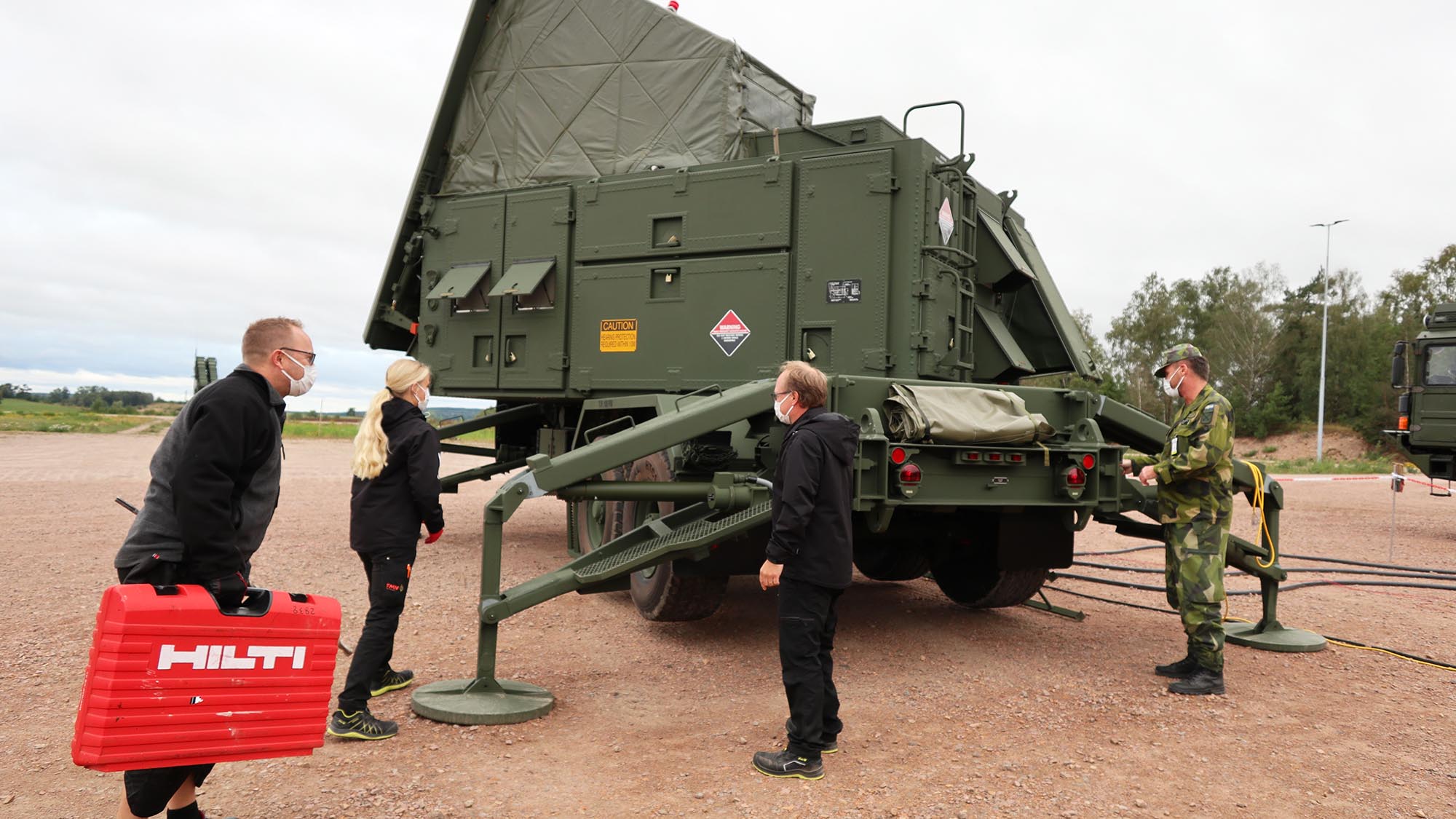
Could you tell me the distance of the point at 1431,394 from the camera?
44.4 feet

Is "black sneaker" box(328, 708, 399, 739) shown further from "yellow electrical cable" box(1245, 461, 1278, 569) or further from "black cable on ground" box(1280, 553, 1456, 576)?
"black cable on ground" box(1280, 553, 1456, 576)

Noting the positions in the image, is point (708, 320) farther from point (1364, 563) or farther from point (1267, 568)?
point (1364, 563)

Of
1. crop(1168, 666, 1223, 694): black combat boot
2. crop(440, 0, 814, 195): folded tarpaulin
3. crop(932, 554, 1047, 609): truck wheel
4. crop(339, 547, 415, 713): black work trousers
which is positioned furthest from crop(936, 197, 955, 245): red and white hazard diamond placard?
crop(339, 547, 415, 713): black work trousers

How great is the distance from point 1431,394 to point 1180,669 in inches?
436

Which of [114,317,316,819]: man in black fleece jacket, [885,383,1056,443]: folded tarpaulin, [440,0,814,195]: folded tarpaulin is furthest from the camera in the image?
[440,0,814,195]: folded tarpaulin

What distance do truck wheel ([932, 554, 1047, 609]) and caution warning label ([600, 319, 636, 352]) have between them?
279 centimetres

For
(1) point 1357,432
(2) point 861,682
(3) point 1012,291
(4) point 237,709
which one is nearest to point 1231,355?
(1) point 1357,432

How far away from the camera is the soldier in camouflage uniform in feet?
17.0

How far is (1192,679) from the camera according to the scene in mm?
5145

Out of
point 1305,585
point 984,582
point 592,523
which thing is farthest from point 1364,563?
point 592,523

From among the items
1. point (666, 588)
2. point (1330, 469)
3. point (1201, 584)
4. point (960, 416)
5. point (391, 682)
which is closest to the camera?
point (391, 682)

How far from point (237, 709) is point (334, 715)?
4.18 feet

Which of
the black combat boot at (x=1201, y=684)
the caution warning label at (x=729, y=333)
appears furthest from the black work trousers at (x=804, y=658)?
the caution warning label at (x=729, y=333)

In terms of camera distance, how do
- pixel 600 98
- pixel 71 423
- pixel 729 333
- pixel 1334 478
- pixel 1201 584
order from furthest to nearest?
pixel 71 423 < pixel 1334 478 < pixel 600 98 < pixel 729 333 < pixel 1201 584
